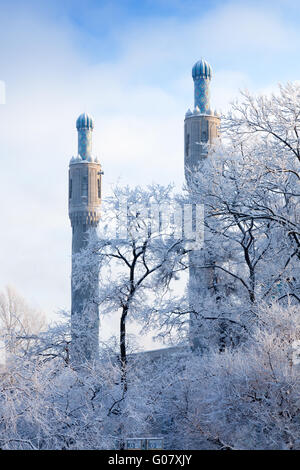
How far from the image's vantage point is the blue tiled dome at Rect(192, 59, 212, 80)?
148 feet

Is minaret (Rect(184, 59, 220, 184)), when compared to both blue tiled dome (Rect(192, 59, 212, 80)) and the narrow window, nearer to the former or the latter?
blue tiled dome (Rect(192, 59, 212, 80))

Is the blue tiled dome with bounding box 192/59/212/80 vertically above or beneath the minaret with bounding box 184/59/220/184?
above

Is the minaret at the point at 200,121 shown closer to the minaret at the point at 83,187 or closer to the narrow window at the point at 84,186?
the minaret at the point at 83,187

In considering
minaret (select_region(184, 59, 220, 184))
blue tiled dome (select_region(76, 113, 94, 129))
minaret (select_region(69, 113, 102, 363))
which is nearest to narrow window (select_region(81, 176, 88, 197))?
minaret (select_region(69, 113, 102, 363))

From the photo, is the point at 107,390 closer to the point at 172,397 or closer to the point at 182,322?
the point at 172,397

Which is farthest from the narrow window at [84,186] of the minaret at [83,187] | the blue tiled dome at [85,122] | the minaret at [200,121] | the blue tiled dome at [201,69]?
the blue tiled dome at [201,69]

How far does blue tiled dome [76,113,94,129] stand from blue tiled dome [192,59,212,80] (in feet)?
42.1

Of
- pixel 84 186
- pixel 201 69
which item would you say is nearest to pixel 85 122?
pixel 84 186

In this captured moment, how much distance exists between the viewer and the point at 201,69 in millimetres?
45188

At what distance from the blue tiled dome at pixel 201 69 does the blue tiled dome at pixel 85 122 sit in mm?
12822

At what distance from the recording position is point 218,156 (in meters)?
22.6

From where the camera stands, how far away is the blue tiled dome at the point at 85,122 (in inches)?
2216

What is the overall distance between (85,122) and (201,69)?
548 inches

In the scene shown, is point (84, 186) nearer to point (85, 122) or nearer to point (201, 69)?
point (85, 122)
